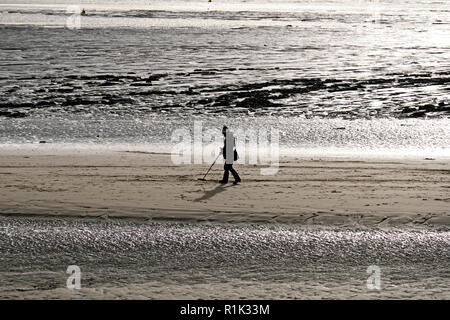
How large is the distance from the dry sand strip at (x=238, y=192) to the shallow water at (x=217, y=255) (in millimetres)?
515

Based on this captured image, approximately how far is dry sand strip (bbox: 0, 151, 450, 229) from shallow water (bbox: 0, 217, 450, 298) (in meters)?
0.52

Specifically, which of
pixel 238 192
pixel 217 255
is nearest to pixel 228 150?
pixel 238 192

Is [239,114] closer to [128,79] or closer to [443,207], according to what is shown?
[128,79]

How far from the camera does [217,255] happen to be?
12.0 m

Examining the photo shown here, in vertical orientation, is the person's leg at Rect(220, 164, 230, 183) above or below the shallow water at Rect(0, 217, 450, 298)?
above

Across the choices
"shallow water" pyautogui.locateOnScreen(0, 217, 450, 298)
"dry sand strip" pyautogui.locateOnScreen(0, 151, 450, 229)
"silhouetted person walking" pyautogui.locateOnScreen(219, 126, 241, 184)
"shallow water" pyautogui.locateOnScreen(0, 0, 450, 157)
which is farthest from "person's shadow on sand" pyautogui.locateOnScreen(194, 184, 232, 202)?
→ "shallow water" pyautogui.locateOnScreen(0, 0, 450, 157)

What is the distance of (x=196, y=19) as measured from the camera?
230 feet

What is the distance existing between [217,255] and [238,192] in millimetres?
3085

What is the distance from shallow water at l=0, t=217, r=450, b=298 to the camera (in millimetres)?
10828

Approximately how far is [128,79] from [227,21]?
3738 centimetres

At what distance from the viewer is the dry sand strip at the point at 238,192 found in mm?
13781

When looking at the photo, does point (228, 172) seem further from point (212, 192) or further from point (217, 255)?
point (217, 255)

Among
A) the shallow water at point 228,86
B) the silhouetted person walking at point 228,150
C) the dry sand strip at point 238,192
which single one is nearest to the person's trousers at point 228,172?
the silhouetted person walking at point 228,150

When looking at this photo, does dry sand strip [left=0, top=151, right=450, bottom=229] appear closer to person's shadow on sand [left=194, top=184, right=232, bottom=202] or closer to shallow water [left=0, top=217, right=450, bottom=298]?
person's shadow on sand [left=194, top=184, right=232, bottom=202]
